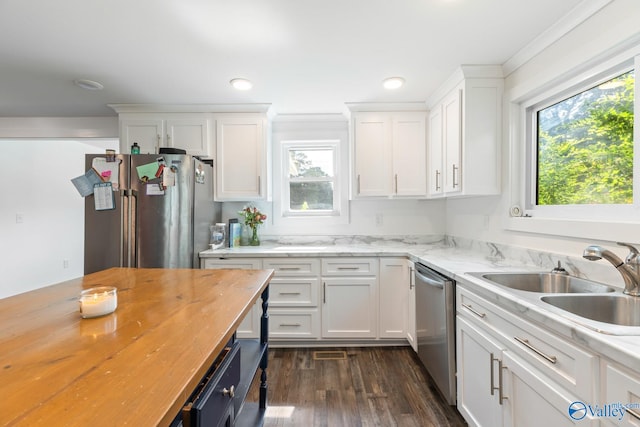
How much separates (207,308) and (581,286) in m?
1.79

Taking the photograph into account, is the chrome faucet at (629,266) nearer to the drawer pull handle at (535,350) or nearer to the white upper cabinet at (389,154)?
the drawer pull handle at (535,350)

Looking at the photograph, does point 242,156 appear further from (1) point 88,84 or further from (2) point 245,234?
(1) point 88,84

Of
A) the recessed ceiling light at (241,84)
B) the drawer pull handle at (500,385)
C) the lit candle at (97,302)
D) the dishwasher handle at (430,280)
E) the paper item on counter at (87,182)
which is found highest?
the recessed ceiling light at (241,84)

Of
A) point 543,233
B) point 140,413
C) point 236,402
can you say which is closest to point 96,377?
point 140,413

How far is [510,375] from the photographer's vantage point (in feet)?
3.97

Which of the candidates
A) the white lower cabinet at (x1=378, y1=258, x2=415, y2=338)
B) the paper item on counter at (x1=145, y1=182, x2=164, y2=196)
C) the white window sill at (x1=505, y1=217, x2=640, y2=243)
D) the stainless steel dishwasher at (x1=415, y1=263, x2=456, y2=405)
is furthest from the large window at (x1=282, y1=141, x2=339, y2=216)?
the white window sill at (x1=505, y1=217, x2=640, y2=243)

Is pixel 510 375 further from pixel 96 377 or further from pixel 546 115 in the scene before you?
pixel 546 115

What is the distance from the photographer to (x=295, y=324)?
2.55 metres

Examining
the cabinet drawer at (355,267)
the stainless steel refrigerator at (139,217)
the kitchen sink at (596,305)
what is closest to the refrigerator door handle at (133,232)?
the stainless steel refrigerator at (139,217)

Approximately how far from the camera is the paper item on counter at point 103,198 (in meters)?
2.29

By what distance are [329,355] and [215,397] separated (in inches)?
75.0

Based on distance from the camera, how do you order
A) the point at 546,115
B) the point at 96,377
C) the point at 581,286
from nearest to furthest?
1. the point at 96,377
2. the point at 581,286
3. the point at 546,115

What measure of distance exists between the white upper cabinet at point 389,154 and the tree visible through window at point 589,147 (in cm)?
100

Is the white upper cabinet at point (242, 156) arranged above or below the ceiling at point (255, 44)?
below
